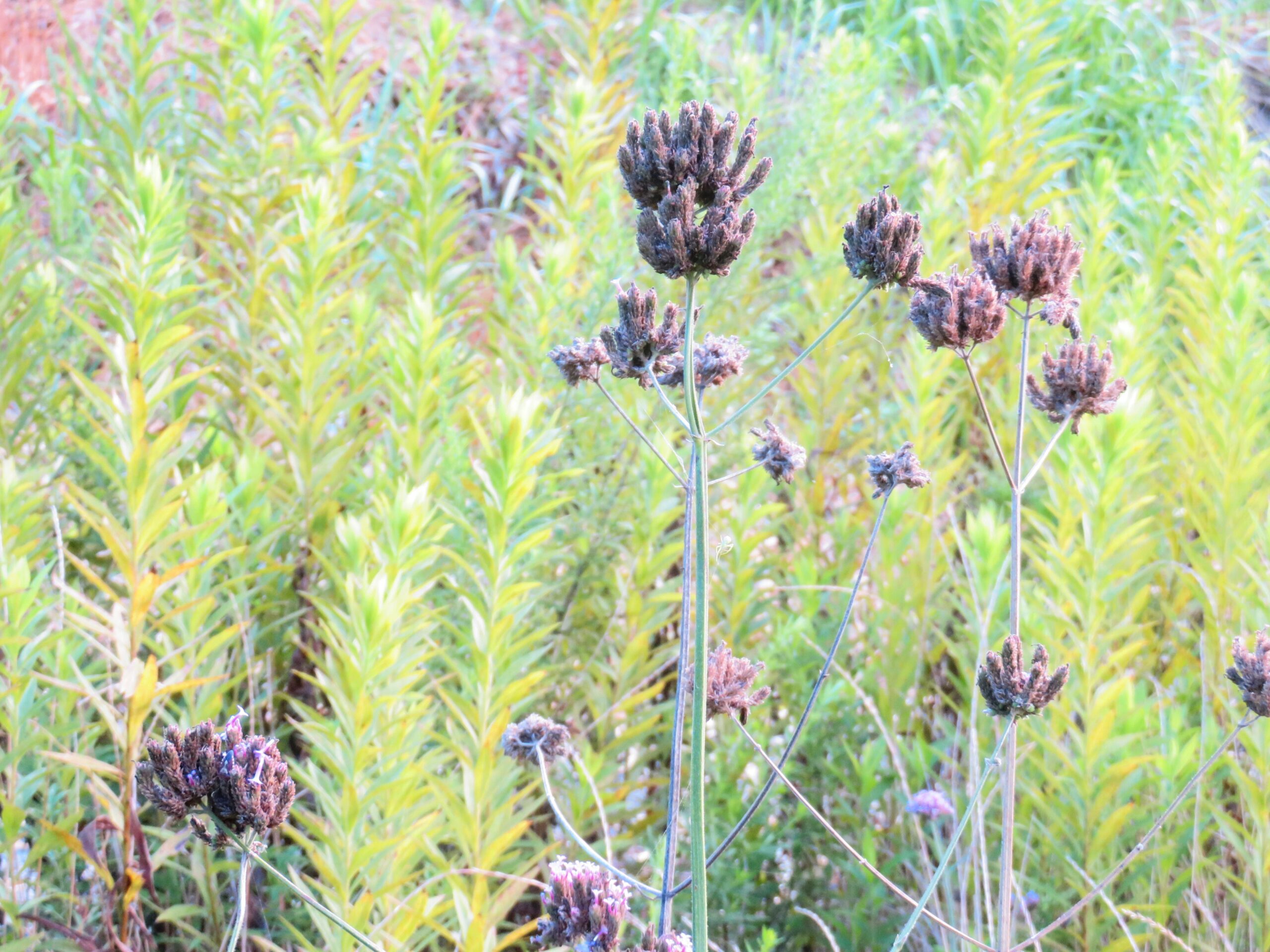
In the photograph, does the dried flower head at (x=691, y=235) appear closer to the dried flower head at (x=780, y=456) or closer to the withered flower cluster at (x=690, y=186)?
the withered flower cluster at (x=690, y=186)

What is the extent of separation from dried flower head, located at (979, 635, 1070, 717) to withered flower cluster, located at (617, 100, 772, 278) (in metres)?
0.60

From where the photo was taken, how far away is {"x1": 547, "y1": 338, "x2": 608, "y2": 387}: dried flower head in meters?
1.58

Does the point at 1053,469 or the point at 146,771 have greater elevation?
the point at 146,771

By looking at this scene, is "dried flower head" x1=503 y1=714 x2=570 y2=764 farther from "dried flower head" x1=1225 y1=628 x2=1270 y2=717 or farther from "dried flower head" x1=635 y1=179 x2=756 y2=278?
"dried flower head" x1=1225 y1=628 x2=1270 y2=717

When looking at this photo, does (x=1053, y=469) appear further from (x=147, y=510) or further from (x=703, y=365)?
(x=147, y=510)

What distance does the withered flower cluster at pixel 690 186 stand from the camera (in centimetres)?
A: 124

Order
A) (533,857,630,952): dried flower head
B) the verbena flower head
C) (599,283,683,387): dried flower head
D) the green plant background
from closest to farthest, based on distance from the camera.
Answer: (533,857,630,952): dried flower head → (599,283,683,387): dried flower head → the green plant background → the verbena flower head

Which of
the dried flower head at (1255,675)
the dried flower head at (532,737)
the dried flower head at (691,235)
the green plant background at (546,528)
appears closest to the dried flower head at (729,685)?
the dried flower head at (532,737)

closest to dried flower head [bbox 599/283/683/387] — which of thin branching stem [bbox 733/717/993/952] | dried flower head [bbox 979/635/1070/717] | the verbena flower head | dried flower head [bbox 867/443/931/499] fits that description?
dried flower head [bbox 867/443/931/499]

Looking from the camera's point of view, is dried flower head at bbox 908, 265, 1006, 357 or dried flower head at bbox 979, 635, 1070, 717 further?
dried flower head at bbox 908, 265, 1006, 357

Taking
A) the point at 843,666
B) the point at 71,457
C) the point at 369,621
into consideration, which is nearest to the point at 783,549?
the point at 843,666

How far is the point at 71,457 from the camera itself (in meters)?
2.81

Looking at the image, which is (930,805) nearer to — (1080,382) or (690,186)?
(1080,382)

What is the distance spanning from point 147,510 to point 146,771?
1.04 meters
